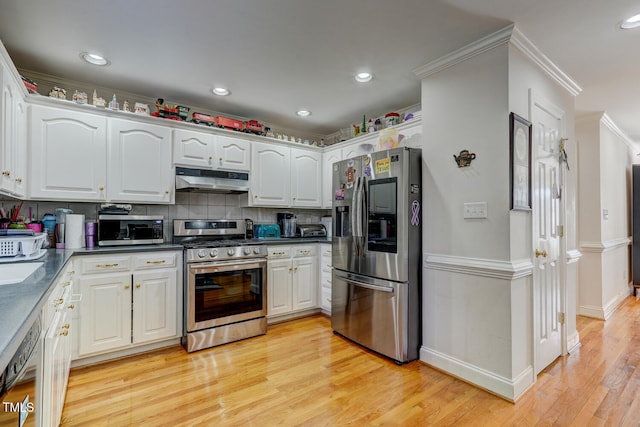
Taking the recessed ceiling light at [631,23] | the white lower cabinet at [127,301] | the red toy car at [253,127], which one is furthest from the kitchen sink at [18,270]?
the recessed ceiling light at [631,23]

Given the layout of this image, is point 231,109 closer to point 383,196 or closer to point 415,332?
point 383,196

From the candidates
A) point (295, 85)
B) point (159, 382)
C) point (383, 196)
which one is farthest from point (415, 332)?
point (295, 85)

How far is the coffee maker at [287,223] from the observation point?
4.10 metres

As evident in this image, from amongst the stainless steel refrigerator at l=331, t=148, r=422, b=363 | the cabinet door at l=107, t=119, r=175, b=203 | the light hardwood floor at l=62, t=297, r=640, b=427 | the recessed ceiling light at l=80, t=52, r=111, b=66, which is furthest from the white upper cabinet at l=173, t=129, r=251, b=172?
the light hardwood floor at l=62, t=297, r=640, b=427

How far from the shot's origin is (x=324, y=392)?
7.14 ft

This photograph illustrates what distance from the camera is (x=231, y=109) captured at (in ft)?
12.1

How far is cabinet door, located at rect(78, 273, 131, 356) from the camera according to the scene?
2475 millimetres

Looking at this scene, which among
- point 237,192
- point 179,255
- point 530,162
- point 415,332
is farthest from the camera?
point 237,192

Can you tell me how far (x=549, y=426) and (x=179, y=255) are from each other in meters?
2.95

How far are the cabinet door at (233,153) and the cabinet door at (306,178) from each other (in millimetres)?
621

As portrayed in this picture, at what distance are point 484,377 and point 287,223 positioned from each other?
8.74 feet

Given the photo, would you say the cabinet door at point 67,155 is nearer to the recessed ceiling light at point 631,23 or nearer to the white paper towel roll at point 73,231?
the white paper towel roll at point 73,231

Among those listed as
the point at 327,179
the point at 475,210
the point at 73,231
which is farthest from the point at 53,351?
the point at 327,179

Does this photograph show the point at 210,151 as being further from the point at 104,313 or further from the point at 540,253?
the point at 540,253
